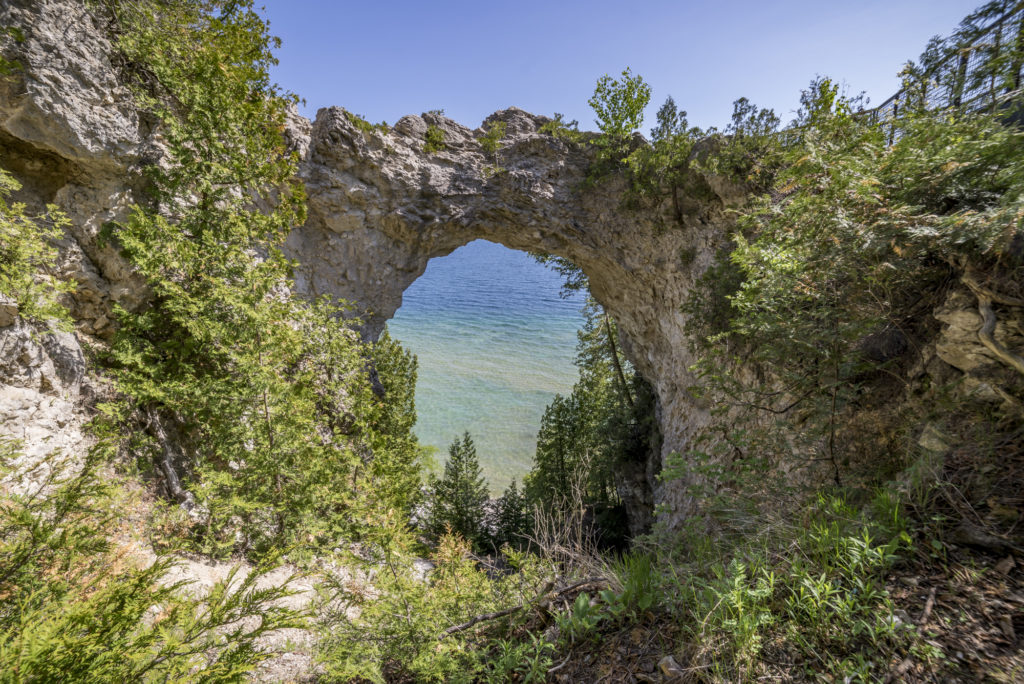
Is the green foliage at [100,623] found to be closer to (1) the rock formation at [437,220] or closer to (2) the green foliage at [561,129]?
(1) the rock formation at [437,220]

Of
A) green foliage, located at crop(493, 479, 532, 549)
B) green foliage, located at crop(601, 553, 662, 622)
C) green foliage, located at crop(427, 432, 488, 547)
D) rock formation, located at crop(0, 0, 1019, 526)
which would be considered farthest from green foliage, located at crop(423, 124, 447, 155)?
green foliage, located at crop(493, 479, 532, 549)

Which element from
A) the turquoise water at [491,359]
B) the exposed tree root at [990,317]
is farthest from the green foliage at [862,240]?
the turquoise water at [491,359]

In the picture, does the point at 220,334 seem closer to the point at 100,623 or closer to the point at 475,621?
the point at 100,623

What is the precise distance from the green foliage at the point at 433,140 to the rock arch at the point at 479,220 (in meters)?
0.13

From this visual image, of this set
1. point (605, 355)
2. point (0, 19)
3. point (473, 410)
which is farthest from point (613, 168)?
point (473, 410)

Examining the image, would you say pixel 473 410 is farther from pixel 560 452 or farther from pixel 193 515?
pixel 193 515

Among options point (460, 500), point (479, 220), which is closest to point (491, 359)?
point (460, 500)

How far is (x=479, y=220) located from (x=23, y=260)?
8131 millimetres

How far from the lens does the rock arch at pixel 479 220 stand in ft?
28.4

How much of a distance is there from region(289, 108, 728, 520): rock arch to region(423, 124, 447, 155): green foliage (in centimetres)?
13

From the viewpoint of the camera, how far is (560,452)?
1481 centimetres

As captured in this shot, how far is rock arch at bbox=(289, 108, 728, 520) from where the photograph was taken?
8648 mm

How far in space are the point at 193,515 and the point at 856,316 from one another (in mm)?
7473

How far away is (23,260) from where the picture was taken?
3498 mm
